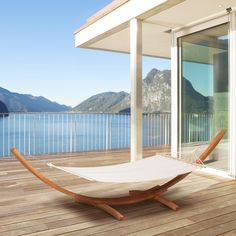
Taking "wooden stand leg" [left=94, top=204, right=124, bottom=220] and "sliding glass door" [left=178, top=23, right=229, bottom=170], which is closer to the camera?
"wooden stand leg" [left=94, top=204, right=124, bottom=220]

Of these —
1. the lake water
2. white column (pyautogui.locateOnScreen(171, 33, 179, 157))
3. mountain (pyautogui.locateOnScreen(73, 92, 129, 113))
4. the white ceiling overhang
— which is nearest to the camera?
the white ceiling overhang

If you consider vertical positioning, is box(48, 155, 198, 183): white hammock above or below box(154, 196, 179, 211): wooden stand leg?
above

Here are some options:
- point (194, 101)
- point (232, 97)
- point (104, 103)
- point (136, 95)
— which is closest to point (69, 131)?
point (136, 95)

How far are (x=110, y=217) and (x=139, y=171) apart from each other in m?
0.50

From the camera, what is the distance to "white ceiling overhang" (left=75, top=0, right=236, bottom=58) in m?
3.71

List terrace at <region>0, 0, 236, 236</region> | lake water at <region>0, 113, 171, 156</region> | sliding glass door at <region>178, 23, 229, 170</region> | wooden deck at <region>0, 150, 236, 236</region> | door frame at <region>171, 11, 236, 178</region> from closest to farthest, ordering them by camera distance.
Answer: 1. wooden deck at <region>0, 150, 236, 236</region>
2. terrace at <region>0, 0, 236, 236</region>
3. door frame at <region>171, 11, 236, 178</region>
4. sliding glass door at <region>178, 23, 229, 170</region>
5. lake water at <region>0, 113, 171, 156</region>

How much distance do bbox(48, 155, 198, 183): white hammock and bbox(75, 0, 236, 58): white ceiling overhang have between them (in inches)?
80.2

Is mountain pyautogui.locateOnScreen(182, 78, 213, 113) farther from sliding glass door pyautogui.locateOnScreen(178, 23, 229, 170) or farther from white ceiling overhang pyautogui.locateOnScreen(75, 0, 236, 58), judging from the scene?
white ceiling overhang pyautogui.locateOnScreen(75, 0, 236, 58)

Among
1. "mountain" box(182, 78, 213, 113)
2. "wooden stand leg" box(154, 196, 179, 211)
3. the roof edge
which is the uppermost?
the roof edge

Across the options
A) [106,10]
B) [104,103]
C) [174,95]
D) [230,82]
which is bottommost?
[174,95]

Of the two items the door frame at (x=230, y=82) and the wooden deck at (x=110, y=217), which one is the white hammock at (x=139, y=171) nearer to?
the wooden deck at (x=110, y=217)

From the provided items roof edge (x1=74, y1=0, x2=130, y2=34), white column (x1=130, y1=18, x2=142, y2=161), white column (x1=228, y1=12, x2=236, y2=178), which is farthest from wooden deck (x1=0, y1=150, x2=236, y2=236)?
roof edge (x1=74, y1=0, x2=130, y2=34)

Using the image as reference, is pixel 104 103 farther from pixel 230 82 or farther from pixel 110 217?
pixel 110 217

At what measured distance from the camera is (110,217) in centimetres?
245
